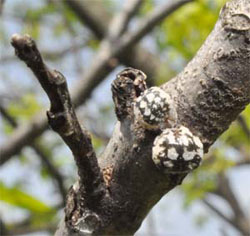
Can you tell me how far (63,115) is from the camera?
2.05 ft

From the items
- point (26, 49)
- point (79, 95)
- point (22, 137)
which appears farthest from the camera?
point (79, 95)

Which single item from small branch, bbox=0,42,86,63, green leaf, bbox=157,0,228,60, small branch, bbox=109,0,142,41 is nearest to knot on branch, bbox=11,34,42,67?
green leaf, bbox=157,0,228,60

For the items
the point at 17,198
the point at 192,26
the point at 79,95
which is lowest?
the point at 17,198

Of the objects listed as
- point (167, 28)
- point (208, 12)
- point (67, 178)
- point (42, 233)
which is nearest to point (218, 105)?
point (208, 12)

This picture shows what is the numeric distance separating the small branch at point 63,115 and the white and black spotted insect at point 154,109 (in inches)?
3.2

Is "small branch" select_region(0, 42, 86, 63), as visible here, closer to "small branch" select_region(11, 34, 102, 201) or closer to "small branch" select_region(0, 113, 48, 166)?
"small branch" select_region(0, 113, 48, 166)

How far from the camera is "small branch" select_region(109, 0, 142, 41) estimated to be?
8.07 feet

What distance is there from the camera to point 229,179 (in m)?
3.78

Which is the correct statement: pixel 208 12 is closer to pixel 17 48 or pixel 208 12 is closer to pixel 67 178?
pixel 67 178

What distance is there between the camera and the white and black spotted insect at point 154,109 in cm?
71

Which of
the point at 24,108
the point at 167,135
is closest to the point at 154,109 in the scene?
the point at 167,135

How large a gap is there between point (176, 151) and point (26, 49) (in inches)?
9.4

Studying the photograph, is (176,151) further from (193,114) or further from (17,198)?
(17,198)

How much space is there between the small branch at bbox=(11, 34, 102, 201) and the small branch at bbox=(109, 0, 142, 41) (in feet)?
5.95
